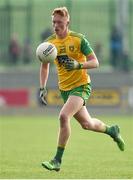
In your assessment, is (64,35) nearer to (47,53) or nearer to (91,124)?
(47,53)

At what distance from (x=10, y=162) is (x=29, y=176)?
213cm

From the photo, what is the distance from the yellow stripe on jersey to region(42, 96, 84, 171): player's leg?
0.86 feet

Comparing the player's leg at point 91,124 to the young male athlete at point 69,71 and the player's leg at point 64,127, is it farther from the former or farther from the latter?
the player's leg at point 64,127

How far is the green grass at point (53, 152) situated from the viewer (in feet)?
36.4

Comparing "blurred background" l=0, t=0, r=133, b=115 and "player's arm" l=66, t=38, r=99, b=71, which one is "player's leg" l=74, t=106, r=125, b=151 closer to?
"player's arm" l=66, t=38, r=99, b=71

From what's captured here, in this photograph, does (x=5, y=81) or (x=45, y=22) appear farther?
(x=45, y=22)

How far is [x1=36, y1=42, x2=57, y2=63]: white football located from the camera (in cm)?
1140

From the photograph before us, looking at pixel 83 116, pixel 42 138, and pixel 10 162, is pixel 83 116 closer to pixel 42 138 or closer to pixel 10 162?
pixel 10 162

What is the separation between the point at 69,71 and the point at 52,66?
16.9 meters

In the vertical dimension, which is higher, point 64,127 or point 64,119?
point 64,119

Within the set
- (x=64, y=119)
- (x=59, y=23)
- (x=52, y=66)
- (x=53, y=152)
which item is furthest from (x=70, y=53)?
(x=52, y=66)

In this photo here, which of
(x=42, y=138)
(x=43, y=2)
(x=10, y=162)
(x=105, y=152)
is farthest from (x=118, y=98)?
(x=10, y=162)

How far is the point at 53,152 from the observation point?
14.9 m

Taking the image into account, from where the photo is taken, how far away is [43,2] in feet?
97.9
